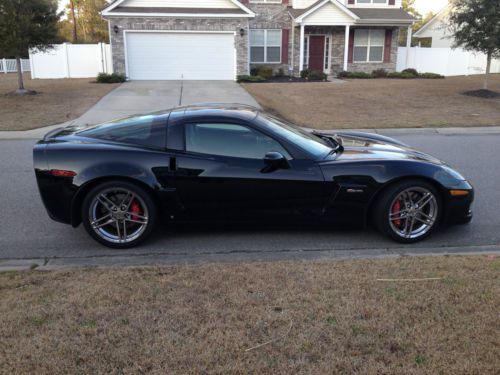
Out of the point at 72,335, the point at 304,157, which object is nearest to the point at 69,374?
the point at 72,335

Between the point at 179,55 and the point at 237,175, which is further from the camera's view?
the point at 179,55

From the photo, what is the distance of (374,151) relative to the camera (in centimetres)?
525

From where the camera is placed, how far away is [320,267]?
13.3ft

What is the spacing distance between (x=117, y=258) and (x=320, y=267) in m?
1.93

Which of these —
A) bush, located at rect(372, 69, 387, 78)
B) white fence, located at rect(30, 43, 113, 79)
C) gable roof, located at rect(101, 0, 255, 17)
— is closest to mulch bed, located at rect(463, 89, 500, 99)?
bush, located at rect(372, 69, 387, 78)

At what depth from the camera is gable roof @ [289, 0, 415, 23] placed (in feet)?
88.5

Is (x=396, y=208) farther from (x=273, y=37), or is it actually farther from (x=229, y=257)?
(x=273, y=37)

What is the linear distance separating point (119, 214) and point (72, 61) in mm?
26312

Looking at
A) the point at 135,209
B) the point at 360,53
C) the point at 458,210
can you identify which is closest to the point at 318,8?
the point at 360,53

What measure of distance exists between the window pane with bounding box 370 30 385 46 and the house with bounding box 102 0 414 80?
58 mm

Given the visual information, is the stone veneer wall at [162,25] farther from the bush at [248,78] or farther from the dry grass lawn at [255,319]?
the dry grass lawn at [255,319]

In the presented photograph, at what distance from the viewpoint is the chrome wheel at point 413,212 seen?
4898 millimetres

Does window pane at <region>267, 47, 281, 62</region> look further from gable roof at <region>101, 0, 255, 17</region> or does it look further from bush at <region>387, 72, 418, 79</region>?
bush at <region>387, 72, 418, 79</region>

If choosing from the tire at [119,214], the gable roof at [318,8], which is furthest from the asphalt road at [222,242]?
the gable roof at [318,8]
